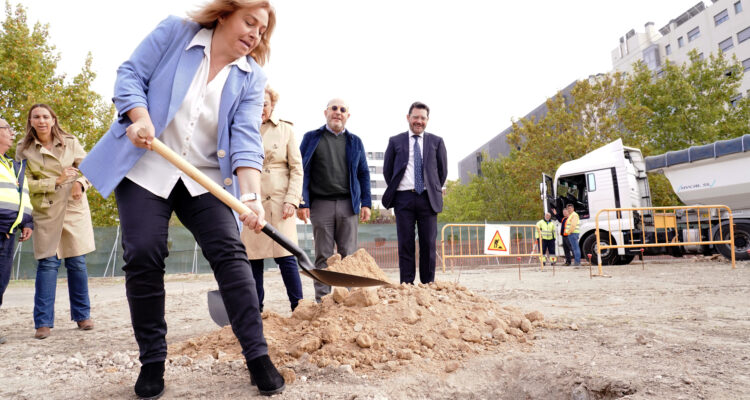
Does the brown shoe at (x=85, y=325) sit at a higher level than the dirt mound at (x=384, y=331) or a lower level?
lower

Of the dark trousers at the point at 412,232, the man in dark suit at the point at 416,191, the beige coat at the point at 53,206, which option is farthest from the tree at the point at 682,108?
the beige coat at the point at 53,206

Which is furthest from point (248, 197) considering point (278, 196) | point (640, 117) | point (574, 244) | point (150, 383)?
point (640, 117)

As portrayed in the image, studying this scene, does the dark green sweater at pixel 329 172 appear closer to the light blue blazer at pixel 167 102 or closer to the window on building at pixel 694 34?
the light blue blazer at pixel 167 102

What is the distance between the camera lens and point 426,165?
4926 mm

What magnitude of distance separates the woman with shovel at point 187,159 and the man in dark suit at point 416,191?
265 centimetres

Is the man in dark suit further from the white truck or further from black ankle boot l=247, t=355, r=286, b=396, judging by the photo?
the white truck

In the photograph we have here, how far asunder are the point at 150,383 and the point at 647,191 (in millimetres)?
14608

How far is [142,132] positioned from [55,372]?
1.72 meters

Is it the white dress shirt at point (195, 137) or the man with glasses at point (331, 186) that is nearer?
the white dress shirt at point (195, 137)

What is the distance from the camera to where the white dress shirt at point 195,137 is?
86.1 inches

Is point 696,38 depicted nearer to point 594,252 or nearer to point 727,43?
point 727,43

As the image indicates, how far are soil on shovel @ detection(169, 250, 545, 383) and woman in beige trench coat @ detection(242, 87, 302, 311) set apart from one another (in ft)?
2.10

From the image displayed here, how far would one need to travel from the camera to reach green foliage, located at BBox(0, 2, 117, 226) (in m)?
13.9

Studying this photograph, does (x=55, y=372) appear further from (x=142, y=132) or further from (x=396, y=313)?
(x=396, y=313)
